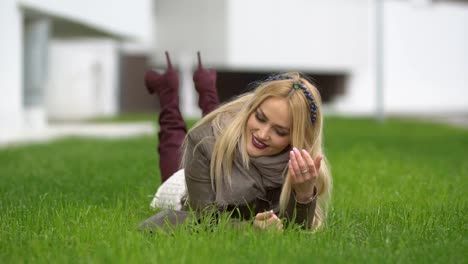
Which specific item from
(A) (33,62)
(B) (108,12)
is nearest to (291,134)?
(A) (33,62)

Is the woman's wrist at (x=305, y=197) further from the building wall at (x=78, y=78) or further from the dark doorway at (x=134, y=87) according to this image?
the dark doorway at (x=134, y=87)

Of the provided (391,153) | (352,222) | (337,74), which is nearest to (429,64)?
(337,74)

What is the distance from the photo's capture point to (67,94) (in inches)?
987

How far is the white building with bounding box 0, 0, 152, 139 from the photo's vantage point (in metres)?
13.4

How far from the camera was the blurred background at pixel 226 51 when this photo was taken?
1562 cm

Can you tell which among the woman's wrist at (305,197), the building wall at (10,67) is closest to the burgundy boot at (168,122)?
the woman's wrist at (305,197)

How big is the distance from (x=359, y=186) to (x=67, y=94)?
19.9m

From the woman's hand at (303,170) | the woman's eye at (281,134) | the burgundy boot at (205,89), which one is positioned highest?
the burgundy boot at (205,89)

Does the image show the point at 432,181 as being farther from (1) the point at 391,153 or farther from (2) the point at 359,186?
(1) the point at 391,153

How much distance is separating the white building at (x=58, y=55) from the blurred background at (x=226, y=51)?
3 centimetres

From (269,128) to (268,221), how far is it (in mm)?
489

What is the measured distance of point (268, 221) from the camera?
3945 millimetres

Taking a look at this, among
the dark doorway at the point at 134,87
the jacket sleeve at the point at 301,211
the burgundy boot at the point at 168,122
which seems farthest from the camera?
the dark doorway at the point at 134,87

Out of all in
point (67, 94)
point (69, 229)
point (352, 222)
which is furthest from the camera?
point (67, 94)
